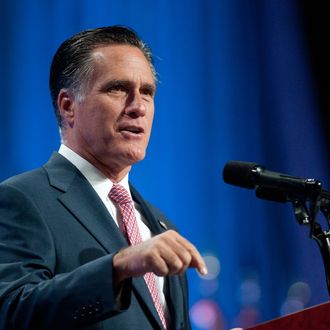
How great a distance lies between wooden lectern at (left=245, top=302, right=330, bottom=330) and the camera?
3.90 feet

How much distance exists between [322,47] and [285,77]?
0.23 m

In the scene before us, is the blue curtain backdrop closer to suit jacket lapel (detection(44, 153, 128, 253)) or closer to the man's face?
the man's face

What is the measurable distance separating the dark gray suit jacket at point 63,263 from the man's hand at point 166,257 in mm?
98

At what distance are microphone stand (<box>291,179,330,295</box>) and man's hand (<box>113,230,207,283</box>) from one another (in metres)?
0.32

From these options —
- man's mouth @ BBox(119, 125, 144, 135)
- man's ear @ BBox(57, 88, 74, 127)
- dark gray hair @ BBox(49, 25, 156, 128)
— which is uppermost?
dark gray hair @ BBox(49, 25, 156, 128)

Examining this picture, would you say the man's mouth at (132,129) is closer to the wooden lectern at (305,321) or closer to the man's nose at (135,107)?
the man's nose at (135,107)

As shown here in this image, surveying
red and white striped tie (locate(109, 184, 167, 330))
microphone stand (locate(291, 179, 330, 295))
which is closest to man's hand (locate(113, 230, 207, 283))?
microphone stand (locate(291, 179, 330, 295))

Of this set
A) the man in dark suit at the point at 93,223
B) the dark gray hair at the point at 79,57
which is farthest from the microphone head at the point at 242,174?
the dark gray hair at the point at 79,57

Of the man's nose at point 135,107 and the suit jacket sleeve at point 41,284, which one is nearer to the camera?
the suit jacket sleeve at point 41,284

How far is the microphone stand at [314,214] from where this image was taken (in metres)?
1.31

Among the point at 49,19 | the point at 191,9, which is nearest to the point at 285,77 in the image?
the point at 191,9

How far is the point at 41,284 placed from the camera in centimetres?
130

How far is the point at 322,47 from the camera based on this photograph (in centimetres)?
334

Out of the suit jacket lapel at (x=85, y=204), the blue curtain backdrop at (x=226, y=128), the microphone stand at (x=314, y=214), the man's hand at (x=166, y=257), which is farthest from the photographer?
the blue curtain backdrop at (x=226, y=128)
